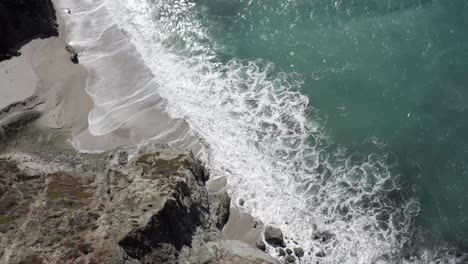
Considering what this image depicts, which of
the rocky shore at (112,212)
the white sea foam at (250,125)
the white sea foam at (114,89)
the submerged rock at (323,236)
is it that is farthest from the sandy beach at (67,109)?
the submerged rock at (323,236)

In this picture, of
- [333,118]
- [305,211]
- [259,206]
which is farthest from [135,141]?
[333,118]

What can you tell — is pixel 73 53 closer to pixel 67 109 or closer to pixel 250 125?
pixel 67 109

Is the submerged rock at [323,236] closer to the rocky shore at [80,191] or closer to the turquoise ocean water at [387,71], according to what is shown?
the rocky shore at [80,191]

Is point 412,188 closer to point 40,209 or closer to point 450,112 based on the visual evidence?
point 450,112

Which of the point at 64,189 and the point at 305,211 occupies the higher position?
the point at 64,189

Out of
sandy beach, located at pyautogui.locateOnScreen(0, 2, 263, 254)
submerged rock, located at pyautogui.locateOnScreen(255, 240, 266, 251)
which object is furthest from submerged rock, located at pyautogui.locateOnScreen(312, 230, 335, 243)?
sandy beach, located at pyautogui.locateOnScreen(0, 2, 263, 254)

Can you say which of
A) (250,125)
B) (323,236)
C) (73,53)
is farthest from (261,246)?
(73,53)
